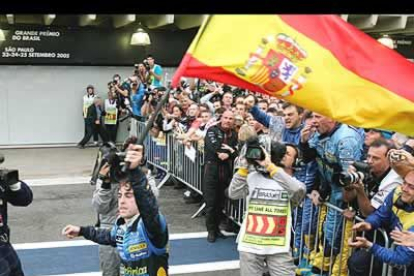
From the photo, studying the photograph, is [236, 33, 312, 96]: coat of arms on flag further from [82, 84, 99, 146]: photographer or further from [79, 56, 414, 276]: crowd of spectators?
[82, 84, 99, 146]: photographer

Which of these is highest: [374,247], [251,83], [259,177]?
[251,83]

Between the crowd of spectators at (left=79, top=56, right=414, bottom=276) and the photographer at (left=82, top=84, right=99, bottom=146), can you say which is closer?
the crowd of spectators at (left=79, top=56, right=414, bottom=276)

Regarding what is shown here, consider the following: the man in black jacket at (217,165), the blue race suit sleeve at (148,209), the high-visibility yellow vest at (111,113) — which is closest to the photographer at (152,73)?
the high-visibility yellow vest at (111,113)

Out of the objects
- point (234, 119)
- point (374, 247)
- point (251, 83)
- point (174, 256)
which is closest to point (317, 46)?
point (251, 83)

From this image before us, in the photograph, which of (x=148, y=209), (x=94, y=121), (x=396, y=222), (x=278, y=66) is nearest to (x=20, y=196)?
(x=148, y=209)

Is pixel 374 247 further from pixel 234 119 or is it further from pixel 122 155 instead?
pixel 234 119

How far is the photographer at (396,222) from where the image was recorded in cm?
388

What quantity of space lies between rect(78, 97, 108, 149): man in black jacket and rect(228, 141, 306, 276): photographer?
41.3ft

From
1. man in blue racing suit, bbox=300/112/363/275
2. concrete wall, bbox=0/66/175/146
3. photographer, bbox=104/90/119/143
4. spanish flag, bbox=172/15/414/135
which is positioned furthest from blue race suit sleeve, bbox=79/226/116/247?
concrete wall, bbox=0/66/175/146

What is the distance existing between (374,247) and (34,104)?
15.0 m

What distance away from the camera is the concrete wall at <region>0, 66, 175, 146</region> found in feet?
55.8

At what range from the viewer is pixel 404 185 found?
12.9 feet

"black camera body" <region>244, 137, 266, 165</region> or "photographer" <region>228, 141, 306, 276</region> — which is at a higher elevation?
"black camera body" <region>244, 137, 266, 165</region>

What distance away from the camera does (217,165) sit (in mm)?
7555
